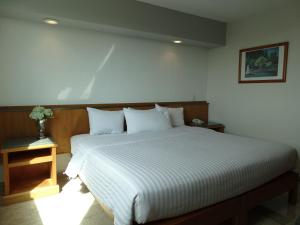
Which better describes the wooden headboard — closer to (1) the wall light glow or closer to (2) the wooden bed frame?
(2) the wooden bed frame

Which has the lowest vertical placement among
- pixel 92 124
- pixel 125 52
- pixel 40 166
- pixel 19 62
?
pixel 40 166

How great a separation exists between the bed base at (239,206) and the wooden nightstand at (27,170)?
1504mm

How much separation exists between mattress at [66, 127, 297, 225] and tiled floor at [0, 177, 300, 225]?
31cm

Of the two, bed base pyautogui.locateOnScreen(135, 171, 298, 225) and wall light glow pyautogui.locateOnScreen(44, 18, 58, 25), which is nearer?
bed base pyautogui.locateOnScreen(135, 171, 298, 225)

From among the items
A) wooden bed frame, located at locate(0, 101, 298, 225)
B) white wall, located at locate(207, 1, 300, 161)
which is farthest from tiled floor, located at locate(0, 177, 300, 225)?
white wall, located at locate(207, 1, 300, 161)

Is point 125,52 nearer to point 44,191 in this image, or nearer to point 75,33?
point 75,33

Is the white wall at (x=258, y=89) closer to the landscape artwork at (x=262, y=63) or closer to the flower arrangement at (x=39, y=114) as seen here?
the landscape artwork at (x=262, y=63)

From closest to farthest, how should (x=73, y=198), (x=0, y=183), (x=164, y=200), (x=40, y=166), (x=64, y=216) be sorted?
1. (x=164, y=200)
2. (x=64, y=216)
3. (x=73, y=198)
4. (x=0, y=183)
5. (x=40, y=166)

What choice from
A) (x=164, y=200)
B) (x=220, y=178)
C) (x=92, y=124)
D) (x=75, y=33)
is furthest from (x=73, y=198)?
(x=75, y=33)

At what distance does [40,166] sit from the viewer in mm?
2822

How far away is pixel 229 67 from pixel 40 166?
332 centimetres

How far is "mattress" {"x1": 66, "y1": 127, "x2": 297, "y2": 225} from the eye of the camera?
1438 millimetres

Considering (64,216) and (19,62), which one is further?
(19,62)

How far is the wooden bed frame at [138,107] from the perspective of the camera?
1637 millimetres
